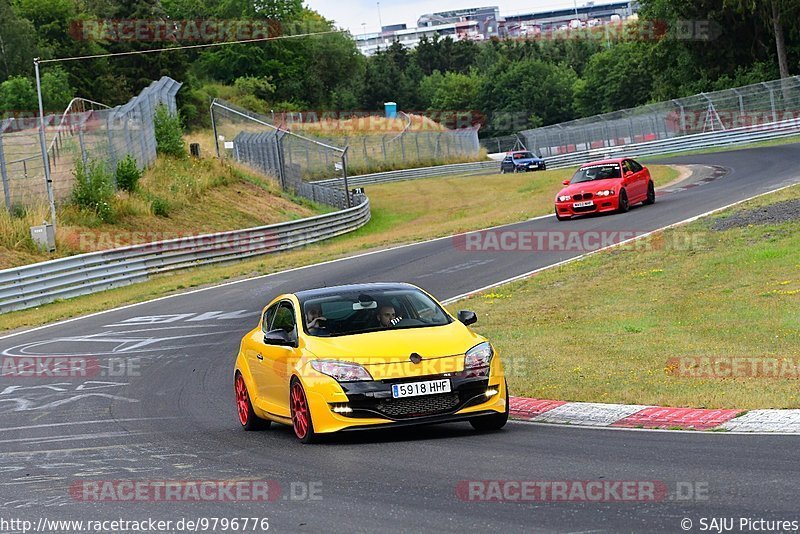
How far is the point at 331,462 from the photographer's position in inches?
355

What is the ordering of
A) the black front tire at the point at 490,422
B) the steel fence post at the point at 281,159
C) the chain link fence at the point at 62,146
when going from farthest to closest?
the steel fence post at the point at 281,159 → the chain link fence at the point at 62,146 → the black front tire at the point at 490,422

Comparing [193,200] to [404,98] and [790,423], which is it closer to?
[790,423]

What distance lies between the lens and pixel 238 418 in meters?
12.4

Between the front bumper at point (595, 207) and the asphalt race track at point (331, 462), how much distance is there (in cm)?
1629

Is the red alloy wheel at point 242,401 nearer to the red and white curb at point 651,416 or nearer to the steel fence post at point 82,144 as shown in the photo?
the red and white curb at point 651,416

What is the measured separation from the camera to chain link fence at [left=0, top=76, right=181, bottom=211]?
1254 inches

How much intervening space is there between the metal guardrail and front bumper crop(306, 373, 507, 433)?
704 inches

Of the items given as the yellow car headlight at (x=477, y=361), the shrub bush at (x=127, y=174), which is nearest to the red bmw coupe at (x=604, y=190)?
the shrub bush at (x=127, y=174)

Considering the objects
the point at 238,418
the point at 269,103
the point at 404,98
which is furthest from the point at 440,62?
the point at 238,418

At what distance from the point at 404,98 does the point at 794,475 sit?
139543mm

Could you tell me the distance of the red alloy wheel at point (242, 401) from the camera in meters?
11.5

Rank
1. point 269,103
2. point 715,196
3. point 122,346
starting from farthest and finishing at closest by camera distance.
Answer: point 269,103, point 715,196, point 122,346

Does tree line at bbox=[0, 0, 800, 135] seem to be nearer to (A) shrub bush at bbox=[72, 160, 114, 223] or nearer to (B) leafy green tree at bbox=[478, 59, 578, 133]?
(B) leafy green tree at bbox=[478, 59, 578, 133]

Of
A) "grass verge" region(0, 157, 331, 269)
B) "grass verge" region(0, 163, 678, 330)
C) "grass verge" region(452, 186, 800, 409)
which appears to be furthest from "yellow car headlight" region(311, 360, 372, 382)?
"grass verge" region(0, 157, 331, 269)
